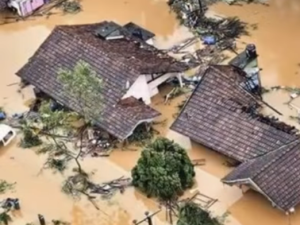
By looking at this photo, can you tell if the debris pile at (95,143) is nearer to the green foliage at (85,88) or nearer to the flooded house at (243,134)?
the green foliage at (85,88)

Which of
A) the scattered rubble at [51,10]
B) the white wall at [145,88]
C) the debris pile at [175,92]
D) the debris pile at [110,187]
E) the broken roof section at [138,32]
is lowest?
the debris pile at [110,187]

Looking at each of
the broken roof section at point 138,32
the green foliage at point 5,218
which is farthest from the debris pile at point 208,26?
the green foliage at point 5,218

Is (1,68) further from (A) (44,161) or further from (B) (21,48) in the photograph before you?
(A) (44,161)

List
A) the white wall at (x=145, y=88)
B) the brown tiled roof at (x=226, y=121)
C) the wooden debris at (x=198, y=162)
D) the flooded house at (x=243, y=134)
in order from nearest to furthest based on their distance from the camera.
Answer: the flooded house at (x=243, y=134) < the brown tiled roof at (x=226, y=121) < the wooden debris at (x=198, y=162) < the white wall at (x=145, y=88)

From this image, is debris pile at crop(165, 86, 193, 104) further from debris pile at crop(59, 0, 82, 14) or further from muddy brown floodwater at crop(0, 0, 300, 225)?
debris pile at crop(59, 0, 82, 14)

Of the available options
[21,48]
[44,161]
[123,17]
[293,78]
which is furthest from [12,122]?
[293,78]

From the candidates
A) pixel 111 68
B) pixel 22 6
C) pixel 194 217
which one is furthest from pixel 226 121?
pixel 22 6
